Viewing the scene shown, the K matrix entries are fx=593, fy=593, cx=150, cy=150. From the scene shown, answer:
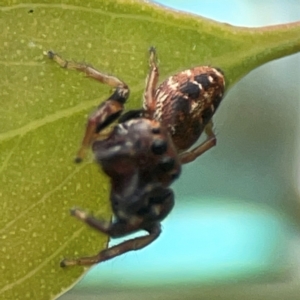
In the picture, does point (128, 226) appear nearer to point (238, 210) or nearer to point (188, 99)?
point (188, 99)

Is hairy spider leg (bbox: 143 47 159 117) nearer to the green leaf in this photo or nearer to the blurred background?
the green leaf

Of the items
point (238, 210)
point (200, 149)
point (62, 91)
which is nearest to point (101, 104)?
point (62, 91)

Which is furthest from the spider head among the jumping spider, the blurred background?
the blurred background

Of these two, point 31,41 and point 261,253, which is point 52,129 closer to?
point 31,41

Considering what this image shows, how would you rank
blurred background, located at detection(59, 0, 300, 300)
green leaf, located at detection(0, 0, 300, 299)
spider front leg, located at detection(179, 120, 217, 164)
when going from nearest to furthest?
green leaf, located at detection(0, 0, 300, 299) → spider front leg, located at detection(179, 120, 217, 164) → blurred background, located at detection(59, 0, 300, 300)

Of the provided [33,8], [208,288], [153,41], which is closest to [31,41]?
[33,8]

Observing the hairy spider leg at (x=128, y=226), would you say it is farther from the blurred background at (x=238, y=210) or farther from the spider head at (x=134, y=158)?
the blurred background at (x=238, y=210)
